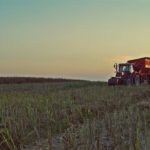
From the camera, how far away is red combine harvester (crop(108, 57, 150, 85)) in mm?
33156

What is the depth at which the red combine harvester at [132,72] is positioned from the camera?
109 ft

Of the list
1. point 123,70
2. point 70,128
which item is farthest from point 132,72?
point 70,128

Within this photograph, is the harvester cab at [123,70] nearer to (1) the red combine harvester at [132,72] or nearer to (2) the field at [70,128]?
(1) the red combine harvester at [132,72]

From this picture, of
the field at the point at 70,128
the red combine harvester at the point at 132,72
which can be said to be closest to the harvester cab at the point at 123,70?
the red combine harvester at the point at 132,72

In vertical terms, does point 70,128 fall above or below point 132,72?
below

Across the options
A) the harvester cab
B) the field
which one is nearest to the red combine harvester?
the harvester cab

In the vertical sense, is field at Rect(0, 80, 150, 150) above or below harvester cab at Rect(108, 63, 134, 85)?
below

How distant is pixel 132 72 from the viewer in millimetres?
34500

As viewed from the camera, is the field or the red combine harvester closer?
the field

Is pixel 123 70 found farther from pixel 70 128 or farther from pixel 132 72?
pixel 70 128

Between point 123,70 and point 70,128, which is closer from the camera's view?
point 70,128

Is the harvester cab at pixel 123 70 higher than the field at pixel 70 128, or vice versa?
the harvester cab at pixel 123 70

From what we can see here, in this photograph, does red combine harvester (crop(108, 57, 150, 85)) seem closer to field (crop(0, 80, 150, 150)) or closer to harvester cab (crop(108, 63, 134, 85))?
harvester cab (crop(108, 63, 134, 85))

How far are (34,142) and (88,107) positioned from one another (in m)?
4.69
